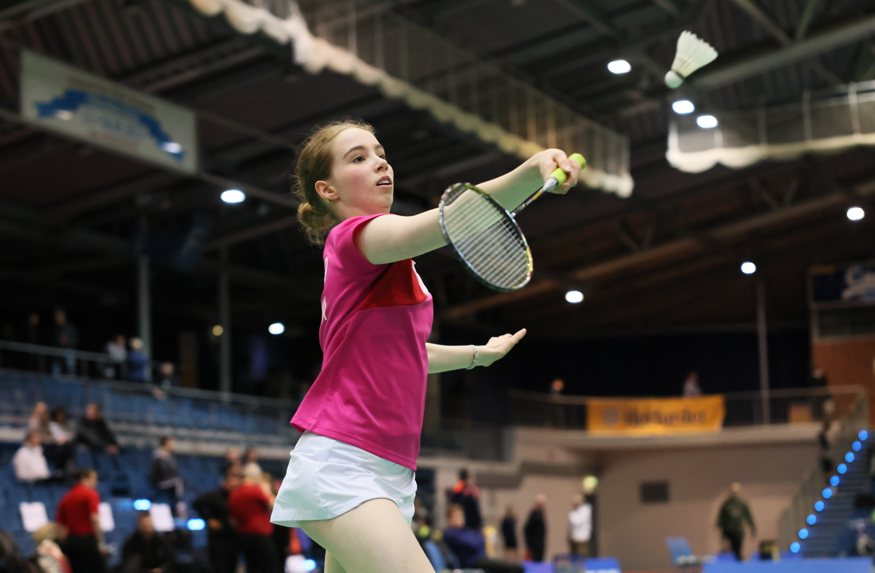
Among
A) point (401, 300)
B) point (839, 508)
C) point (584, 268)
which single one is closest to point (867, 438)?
point (839, 508)

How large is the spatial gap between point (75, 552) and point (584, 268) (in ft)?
79.5

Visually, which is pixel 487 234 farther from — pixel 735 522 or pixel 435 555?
pixel 735 522

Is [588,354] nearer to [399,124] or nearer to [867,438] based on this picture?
[867,438]

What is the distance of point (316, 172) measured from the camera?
145 inches

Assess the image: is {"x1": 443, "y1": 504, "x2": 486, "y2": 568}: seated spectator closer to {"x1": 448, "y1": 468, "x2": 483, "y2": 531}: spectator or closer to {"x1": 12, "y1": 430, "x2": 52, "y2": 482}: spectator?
{"x1": 448, "y1": 468, "x2": 483, "y2": 531}: spectator

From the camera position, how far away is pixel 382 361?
3.43 meters

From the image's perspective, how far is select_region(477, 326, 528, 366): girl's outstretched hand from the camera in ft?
13.5

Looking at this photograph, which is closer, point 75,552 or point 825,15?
point 75,552

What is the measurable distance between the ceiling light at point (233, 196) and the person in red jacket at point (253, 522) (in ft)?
30.3

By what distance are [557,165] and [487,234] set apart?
0.82 ft

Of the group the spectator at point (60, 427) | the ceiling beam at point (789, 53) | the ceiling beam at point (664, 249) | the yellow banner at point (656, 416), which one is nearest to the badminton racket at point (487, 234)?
the spectator at point (60, 427)

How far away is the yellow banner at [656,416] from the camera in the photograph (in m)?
37.8

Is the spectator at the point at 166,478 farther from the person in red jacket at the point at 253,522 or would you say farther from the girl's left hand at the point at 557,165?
the girl's left hand at the point at 557,165

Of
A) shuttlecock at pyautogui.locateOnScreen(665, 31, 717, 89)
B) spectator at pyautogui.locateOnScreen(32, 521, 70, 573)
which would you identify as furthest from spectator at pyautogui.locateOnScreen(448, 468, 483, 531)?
shuttlecock at pyautogui.locateOnScreen(665, 31, 717, 89)
